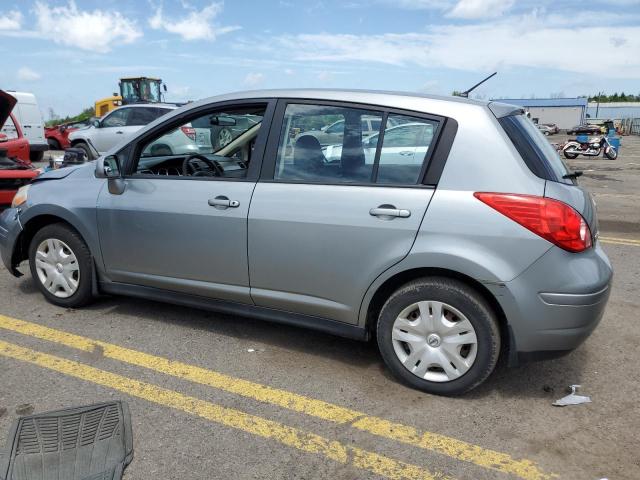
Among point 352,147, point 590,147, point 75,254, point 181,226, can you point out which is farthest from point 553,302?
point 590,147

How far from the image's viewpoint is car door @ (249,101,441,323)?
9.88 ft

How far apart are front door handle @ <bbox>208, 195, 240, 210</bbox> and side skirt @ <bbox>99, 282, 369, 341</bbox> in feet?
2.15

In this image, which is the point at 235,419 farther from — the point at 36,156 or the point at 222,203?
the point at 36,156

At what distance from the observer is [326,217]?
3.14m

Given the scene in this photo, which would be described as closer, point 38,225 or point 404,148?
point 404,148

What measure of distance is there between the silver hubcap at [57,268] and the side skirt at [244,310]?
0.25 metres

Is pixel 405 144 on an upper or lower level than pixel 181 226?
upper

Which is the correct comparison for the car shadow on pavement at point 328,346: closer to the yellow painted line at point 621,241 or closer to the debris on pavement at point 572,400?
the debris on pavement at point 572,400

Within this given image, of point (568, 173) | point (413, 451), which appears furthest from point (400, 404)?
point (568, 173)

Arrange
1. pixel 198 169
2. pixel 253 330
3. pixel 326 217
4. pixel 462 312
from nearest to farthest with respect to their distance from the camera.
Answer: pixel 462 312 < pixel 326 217 < pixel 253 330 < pixel 198 169

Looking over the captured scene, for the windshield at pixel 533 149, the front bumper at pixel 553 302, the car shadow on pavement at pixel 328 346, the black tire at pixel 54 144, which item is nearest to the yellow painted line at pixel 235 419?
the car shadow on pavement at pixel 328 346

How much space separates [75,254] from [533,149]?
326 centimetres

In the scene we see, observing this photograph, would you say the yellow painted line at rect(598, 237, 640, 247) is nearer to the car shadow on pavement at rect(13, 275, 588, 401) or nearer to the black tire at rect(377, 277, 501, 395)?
the car shadow on pavement at rect(13, 275, 588, 401)

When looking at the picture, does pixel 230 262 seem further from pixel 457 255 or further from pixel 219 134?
pixel 219 134
